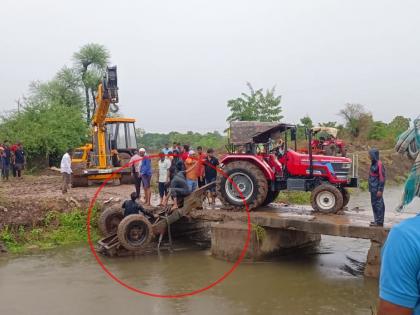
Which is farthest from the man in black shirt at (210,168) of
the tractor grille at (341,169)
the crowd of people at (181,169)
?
the tractor grille at (341,169)

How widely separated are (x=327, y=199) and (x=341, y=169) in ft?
2.56

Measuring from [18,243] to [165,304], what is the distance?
216 inches

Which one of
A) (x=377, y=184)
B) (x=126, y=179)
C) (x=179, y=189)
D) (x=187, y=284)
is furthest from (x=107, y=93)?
(x=377, y=184)

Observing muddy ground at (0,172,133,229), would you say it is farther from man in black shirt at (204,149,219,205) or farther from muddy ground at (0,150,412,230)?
man in black shirt at (204,149,219,205)

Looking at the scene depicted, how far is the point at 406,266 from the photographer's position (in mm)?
1763

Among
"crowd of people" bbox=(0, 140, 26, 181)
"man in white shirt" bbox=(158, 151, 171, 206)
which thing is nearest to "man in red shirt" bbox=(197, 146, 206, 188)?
"man in white shirt" bbox=(158, 151, 171, 206)

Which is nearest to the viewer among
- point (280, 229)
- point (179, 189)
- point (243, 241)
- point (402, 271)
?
point (402, 271)

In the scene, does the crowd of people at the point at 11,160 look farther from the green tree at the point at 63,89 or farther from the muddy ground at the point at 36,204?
the green tree at the point at 63,89

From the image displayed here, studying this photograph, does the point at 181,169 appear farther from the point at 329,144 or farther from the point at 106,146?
the point at 329,144

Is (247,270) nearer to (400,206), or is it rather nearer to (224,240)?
(224,240)

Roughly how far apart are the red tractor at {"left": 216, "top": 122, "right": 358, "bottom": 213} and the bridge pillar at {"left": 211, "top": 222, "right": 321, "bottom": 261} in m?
0.85

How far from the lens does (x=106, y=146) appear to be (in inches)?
720

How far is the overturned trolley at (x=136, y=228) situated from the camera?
10617mm

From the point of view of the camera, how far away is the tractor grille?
10852mm
